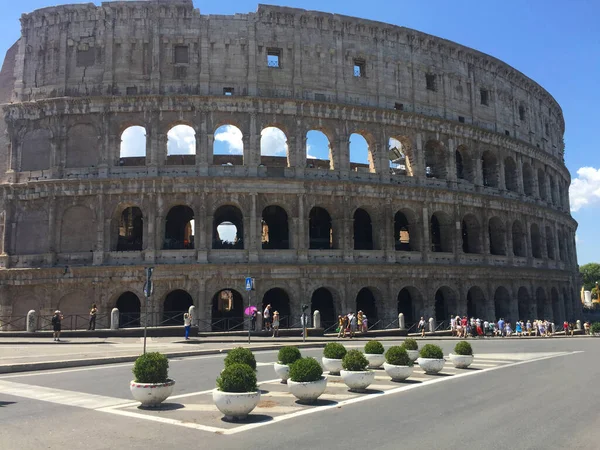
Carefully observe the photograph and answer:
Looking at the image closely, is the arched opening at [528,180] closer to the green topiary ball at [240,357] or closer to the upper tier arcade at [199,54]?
the upper tier arcade at [199,54]

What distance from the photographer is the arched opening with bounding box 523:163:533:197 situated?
46178 mm

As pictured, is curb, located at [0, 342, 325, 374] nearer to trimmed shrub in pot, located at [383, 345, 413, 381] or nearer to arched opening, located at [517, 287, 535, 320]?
trimmed shrub in pot, located at [383, 345, 413, 381]

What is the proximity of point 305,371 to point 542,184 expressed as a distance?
146ft

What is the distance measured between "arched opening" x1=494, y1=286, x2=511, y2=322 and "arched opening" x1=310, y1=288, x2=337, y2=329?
14167 mm

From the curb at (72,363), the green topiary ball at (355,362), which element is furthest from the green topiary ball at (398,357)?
the curb at (72,363)

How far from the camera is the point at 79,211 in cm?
3259

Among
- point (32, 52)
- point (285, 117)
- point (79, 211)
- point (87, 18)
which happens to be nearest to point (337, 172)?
point (285, 117)

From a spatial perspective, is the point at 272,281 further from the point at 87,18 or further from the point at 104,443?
the point at 104,443

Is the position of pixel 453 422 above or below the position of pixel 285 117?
below

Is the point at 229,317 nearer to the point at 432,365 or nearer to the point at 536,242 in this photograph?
the point at 432,365

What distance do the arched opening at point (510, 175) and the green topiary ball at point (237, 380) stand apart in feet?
130

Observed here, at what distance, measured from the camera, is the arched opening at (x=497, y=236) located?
41.4m

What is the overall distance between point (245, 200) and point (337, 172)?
6.61 metres

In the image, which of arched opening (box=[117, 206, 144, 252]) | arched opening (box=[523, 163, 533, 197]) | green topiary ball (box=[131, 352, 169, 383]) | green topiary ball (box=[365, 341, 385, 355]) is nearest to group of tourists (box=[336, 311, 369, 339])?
green topiary ball (box=[365, 341, 385, 355])
